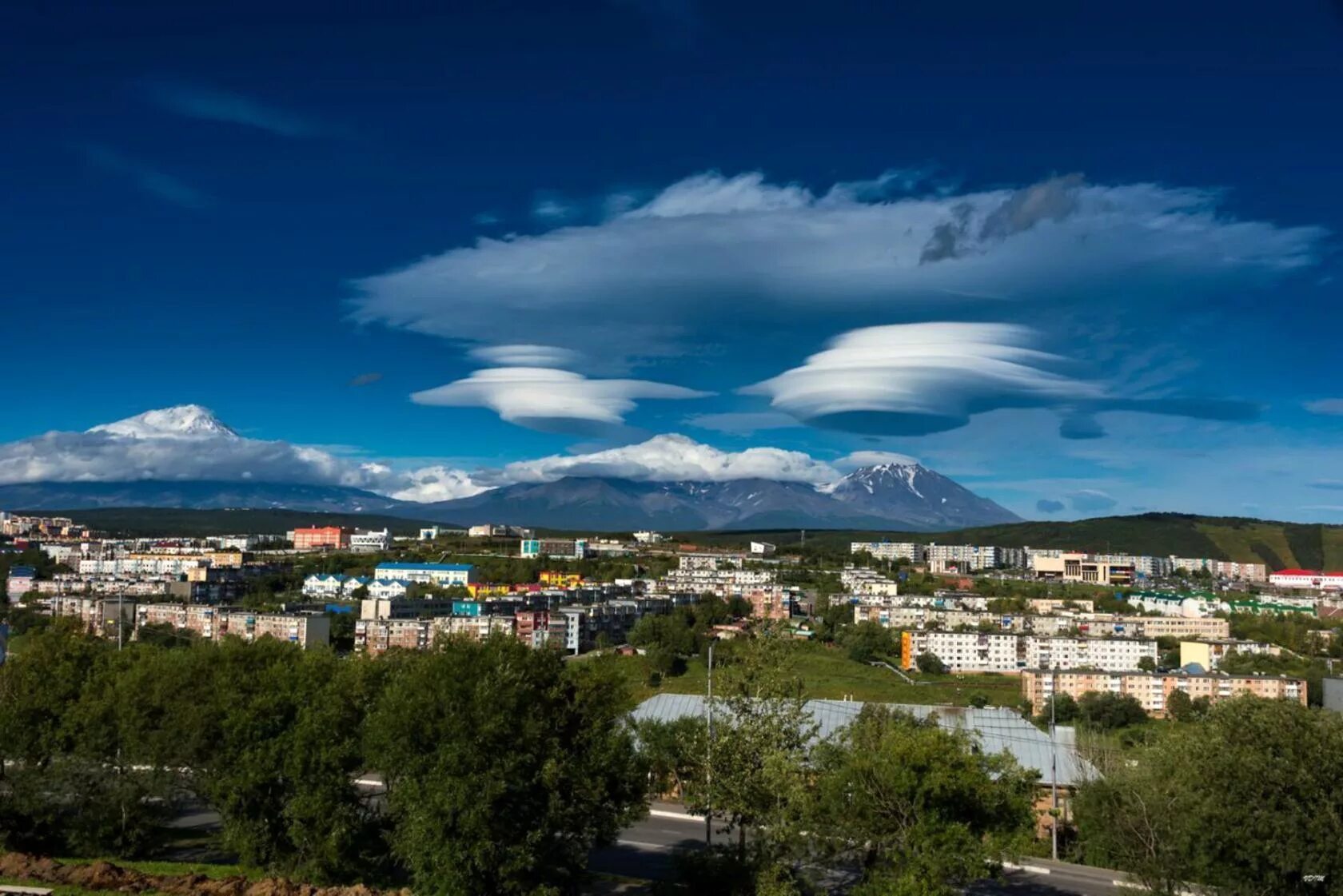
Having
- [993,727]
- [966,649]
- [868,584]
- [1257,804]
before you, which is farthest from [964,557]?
[1257,804]

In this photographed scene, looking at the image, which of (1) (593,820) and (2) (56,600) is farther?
(2) (56,600)

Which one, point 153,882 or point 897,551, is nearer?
point 153,882

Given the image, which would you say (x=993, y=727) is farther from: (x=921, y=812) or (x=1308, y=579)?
(x=1308, y=579)

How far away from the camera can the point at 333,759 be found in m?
15.8

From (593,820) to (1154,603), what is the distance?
92.8 m

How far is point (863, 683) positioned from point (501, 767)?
44.3 meters

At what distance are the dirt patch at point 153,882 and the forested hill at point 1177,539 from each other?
515 ft

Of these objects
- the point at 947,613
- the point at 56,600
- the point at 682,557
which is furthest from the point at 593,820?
the point at 682,557

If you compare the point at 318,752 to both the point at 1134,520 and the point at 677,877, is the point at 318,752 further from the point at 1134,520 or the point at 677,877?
the point at 1134,520

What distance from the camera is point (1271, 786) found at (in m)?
13.3

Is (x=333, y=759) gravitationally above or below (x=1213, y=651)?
above

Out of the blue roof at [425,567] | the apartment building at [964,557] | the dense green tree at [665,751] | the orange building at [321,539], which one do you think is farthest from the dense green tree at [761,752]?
the orange building at [321,539]

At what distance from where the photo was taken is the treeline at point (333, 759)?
1434 cm

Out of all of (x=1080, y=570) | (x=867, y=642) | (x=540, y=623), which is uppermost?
(x=1080, y=570)
